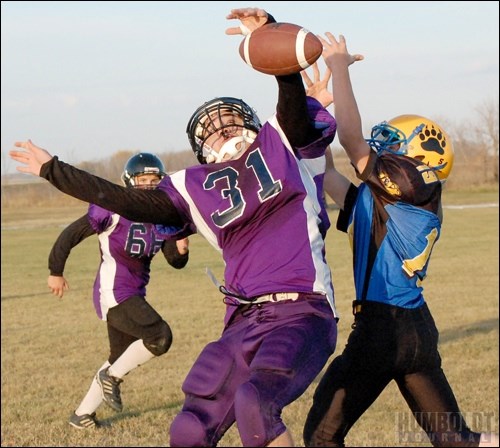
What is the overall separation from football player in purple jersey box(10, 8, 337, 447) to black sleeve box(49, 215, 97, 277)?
3.36 metres

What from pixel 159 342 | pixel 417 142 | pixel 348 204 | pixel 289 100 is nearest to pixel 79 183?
pixel 289 100

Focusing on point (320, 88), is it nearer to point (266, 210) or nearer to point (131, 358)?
point (266, 210)

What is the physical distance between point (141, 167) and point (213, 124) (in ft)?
8.42

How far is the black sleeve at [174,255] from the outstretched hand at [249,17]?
95.4 inches

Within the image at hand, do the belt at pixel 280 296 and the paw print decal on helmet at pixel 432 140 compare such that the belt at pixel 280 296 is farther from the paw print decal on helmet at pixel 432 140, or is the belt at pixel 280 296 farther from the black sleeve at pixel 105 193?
the paw print decal on helmet at pixel 432 140

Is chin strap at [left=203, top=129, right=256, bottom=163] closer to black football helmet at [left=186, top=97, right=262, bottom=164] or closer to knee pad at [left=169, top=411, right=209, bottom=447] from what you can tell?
black football helmet at [left=186, top=97, right=262, bottom=164]

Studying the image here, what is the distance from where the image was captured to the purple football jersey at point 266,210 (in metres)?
3.71

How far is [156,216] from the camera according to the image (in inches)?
149

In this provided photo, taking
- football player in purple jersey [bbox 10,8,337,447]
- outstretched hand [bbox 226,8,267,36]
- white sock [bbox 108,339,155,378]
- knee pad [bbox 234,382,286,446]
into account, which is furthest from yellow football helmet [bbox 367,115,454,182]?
white sock [bbox 108,339,155,378]

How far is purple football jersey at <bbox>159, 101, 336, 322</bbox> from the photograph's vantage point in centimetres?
371

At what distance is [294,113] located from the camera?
3.62m

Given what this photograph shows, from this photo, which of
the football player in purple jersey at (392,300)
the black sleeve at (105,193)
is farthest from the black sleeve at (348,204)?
the black sleeve at (105,193)

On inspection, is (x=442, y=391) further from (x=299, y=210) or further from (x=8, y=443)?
(x=8, y=443)

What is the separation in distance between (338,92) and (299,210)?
2.13 feet
